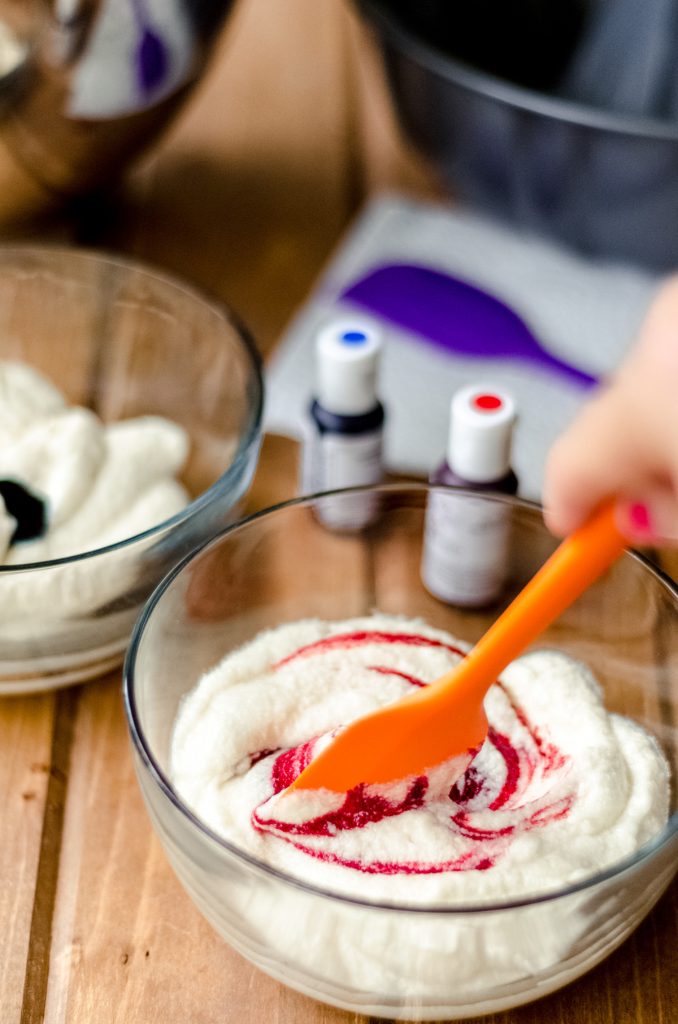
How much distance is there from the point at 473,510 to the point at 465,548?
0.03m

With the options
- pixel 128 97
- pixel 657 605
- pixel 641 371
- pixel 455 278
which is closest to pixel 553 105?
pixel 455 278

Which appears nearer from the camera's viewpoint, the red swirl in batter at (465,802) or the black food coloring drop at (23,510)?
the red swirl in batter at (465,802)

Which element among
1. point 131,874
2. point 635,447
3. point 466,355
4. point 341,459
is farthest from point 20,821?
point 466,355

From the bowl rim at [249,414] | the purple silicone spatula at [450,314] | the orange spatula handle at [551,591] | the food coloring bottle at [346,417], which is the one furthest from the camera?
the purple silicone spatula at [450,314]

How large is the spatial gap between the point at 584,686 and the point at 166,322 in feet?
1.51

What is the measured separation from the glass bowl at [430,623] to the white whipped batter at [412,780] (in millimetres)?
29

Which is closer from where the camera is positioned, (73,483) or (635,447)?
(635,447)

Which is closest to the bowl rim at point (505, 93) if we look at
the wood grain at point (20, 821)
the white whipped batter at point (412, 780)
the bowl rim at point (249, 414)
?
the bowl rim at point (249, 414)

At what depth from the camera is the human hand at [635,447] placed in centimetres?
47

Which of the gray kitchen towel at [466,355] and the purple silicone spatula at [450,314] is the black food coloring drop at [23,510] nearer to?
the gray kitchen towel at [466,355]

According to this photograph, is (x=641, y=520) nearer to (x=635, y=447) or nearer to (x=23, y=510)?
(x=635, y=447)

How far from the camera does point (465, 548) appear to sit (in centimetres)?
80

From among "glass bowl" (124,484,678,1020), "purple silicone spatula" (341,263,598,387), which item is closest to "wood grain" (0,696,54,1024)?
"glass bowl" (124,484,678,1020)

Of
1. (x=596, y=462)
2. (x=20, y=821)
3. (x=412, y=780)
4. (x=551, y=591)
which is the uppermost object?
(x=596, y=462)
